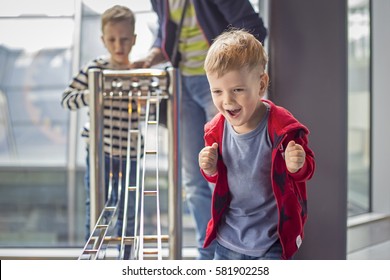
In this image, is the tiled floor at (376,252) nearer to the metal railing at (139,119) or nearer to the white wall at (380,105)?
the white wall at (380,105)

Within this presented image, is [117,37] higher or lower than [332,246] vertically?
higher

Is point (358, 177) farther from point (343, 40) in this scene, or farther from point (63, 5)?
point (63, 5)

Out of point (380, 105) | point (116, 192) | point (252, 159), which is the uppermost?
point (380, 105)

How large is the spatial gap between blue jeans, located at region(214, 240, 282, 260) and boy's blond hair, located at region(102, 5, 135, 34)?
0.56 m

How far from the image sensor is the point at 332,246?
1.36 m

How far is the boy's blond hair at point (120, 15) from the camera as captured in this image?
4.25 feet

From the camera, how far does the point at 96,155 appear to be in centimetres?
135

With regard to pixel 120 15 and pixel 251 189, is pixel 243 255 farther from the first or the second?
pixel 120 15

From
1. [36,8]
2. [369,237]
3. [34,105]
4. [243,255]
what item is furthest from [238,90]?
[34,105]

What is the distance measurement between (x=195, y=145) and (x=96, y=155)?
235 mm

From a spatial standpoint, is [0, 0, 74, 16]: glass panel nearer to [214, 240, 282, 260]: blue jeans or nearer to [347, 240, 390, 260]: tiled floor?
[214, 240, 282, 260]: blue jeans
